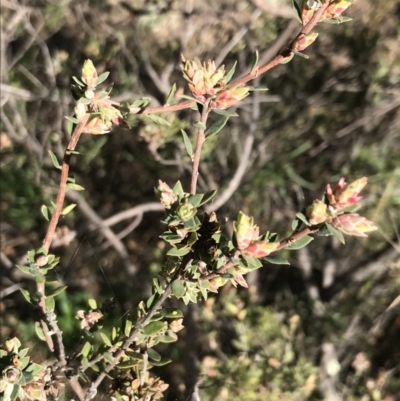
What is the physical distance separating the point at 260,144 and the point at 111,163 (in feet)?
2.34

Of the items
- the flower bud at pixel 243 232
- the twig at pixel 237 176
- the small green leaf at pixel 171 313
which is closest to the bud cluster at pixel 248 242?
the flower bud at pixel 243 232

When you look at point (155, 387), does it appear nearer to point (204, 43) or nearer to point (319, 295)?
point (319, 295)

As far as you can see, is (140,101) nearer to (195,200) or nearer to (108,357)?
(195,200)

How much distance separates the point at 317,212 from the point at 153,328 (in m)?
0.32

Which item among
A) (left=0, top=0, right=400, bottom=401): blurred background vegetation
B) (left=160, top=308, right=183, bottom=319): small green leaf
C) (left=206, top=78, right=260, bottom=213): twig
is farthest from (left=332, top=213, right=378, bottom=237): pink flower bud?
(left=0, top=0, right=400, bottom=401): blurred background vegetation

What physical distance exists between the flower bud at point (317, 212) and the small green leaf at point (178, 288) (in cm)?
19

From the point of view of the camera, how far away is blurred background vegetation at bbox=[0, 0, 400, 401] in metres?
1.70

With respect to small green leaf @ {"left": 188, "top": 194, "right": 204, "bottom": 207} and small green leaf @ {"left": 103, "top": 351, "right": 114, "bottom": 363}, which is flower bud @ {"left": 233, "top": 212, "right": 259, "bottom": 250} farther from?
small green leaf @ {"left": 103, "top": 351, "right": 114, "bottom": 363}

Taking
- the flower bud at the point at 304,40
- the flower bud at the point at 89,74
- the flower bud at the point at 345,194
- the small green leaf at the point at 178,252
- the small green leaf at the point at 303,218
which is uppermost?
the flower bud at the point at 304,40

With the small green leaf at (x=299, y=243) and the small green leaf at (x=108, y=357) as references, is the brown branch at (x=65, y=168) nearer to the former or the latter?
the small green leaf at (x=108, y=357)

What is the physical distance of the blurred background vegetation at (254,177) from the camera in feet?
5.57

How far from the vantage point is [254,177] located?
5.96 ft

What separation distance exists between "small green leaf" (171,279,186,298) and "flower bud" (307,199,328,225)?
186 millimetres

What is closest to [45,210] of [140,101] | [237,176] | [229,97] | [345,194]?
[140,101]
